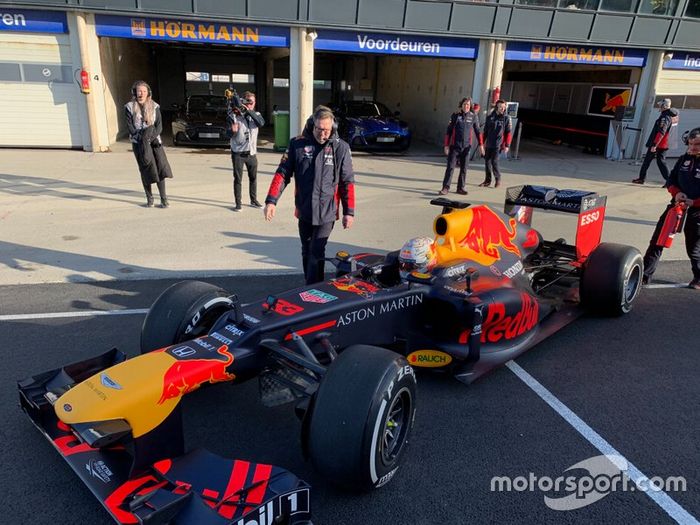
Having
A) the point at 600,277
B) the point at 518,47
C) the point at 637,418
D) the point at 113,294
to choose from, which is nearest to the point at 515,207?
the point at 600,277

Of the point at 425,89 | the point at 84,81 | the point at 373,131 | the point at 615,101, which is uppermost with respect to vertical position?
the point at 425,89

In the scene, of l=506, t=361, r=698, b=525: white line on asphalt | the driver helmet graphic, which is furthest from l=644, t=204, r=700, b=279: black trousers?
the driver helmet graphic

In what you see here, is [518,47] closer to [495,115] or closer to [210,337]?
[495,115]

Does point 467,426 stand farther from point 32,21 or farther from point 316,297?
point 32,21

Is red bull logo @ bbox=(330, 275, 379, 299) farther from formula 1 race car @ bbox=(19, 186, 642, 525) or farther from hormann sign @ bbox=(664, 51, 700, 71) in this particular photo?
hormann sign @ bbox=(664, 51, 700, 71)

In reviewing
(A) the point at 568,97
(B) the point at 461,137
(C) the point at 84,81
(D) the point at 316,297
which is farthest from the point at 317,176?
(A) the point at 568,97

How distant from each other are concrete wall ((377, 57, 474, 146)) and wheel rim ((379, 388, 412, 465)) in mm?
14656

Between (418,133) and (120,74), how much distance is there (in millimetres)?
10440

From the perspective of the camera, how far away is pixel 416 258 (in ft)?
13.6

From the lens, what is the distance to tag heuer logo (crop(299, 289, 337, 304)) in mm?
3605

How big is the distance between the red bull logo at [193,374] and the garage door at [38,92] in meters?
13.0

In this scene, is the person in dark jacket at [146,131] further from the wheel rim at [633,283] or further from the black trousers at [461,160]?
the wheel rim at [633,283]

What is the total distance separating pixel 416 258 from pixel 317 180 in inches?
49.0

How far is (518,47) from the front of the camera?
1603cm
